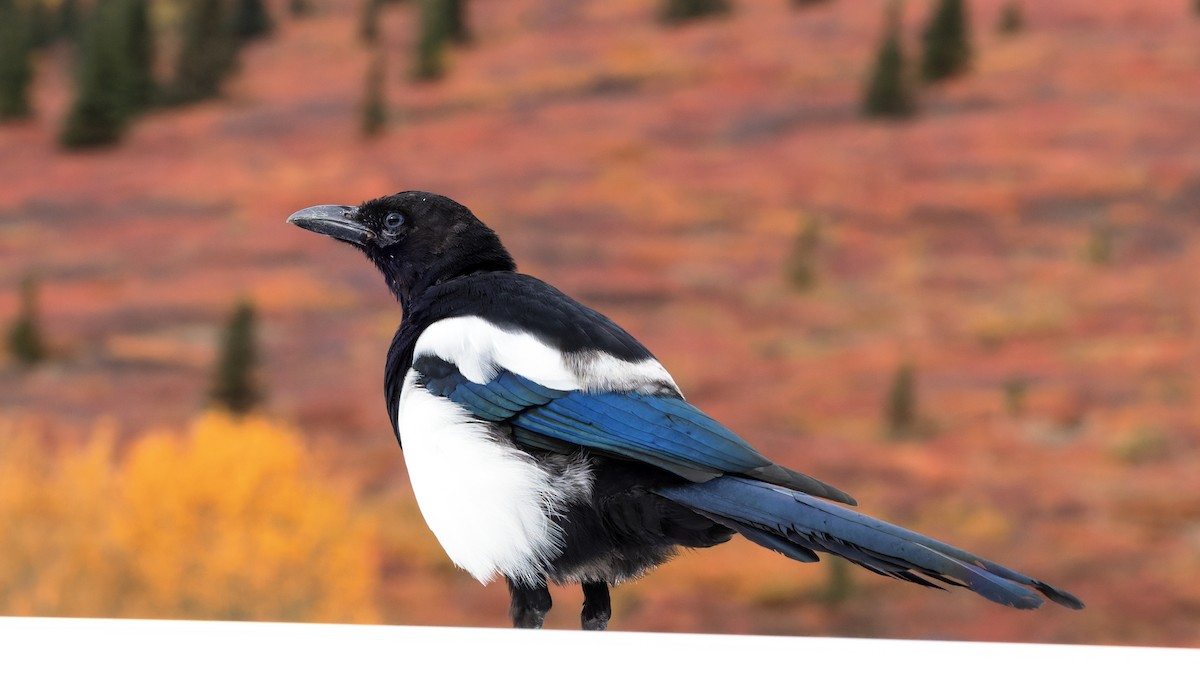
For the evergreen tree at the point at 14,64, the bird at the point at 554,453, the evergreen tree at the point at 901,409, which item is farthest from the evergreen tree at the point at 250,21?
the bird at the point at 554,453

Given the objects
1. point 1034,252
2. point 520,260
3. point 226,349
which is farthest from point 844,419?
point 226,349

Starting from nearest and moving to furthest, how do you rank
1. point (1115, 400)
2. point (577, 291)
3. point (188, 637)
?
point (188, 637) → point (1115, 400) → point (577, 291)

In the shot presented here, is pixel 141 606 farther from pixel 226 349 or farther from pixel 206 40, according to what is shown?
pixel 206 40

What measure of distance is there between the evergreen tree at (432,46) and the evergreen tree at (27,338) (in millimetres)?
1728

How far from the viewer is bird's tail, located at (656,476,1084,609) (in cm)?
122

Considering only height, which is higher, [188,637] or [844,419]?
[188,637]

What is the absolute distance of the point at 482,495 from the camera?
1.62 meters

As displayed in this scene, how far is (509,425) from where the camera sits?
1654 mm

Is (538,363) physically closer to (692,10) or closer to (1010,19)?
(692,10)

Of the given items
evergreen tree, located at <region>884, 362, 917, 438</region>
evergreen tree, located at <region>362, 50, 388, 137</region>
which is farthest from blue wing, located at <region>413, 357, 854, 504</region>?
evergreen tree, located at <region>362, 50, 388, 137</region>

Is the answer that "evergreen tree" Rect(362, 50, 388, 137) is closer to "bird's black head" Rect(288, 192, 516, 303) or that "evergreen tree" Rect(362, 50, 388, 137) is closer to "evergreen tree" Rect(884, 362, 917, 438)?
"evergreen tree" Rect(884, 362, 917, 438)

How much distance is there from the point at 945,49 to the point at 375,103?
87.7 inches

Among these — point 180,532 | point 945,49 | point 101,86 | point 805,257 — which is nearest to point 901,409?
point 805,257

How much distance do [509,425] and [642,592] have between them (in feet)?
11.3
